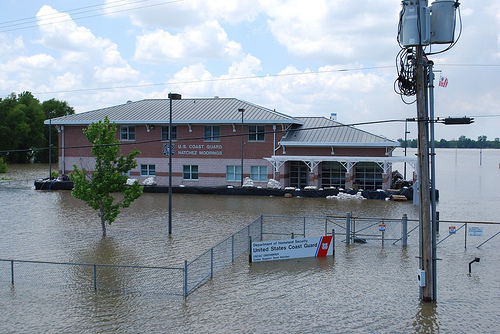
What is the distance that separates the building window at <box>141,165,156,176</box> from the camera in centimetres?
5041

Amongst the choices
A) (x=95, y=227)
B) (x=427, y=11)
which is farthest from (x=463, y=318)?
(x=95, y=227)

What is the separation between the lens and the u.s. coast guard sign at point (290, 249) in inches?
784

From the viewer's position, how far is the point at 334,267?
757 inches

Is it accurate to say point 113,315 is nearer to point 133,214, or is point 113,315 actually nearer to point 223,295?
point 223,295

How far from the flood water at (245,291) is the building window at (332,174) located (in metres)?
20.7

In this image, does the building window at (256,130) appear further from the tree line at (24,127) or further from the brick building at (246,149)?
the tree line at (24,127)

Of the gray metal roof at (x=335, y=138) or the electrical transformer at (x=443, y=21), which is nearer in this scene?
the electrical transformer at (x=443, y=21)

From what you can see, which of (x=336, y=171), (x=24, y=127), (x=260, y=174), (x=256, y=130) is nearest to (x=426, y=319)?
(x=260, y=174)

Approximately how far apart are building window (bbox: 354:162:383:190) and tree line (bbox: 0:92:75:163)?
231 ft

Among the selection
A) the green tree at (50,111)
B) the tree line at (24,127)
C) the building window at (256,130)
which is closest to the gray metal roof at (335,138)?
the building window at (256,130)

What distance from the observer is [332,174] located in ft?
160

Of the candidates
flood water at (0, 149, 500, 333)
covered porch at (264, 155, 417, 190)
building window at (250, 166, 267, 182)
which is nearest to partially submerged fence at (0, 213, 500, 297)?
flood water at (0, 149, 500, 333)

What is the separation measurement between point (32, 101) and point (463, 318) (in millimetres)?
120883

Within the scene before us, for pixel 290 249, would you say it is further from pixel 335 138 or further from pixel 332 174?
pixel 332 174
